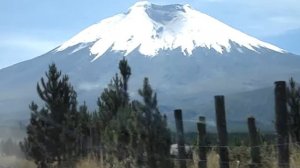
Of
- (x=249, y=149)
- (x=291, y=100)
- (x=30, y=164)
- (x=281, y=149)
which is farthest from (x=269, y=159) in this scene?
(x=30, y=164)

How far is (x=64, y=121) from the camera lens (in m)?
21.1

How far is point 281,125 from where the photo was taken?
10836 millimetres

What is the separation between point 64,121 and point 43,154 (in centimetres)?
117

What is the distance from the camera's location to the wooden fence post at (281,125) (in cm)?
1078

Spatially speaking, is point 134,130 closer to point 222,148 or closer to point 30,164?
point 222,148

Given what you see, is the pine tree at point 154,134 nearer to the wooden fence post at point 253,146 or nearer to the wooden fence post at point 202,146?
the wooden fence post at point 202,146

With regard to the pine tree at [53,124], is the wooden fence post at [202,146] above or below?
below

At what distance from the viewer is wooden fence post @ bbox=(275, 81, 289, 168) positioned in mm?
10781

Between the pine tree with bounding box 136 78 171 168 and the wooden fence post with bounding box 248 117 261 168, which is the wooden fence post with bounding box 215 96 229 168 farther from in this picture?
the pine tree with bounding box 136 78 171 168

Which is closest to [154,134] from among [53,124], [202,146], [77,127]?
[202,146]

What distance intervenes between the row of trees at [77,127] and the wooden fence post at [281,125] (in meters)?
4.02

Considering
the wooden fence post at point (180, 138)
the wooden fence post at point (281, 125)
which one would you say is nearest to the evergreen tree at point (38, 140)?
the wooden fence post at point (180, 138)

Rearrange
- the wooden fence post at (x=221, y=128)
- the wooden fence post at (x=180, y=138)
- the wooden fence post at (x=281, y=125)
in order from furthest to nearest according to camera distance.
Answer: the wooden fence post at (x=180, y=138) → the wooden fence post at (x=221, y=128) → the wooden fence post at (x=281, y=125)

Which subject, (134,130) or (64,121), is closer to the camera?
(134,130)
